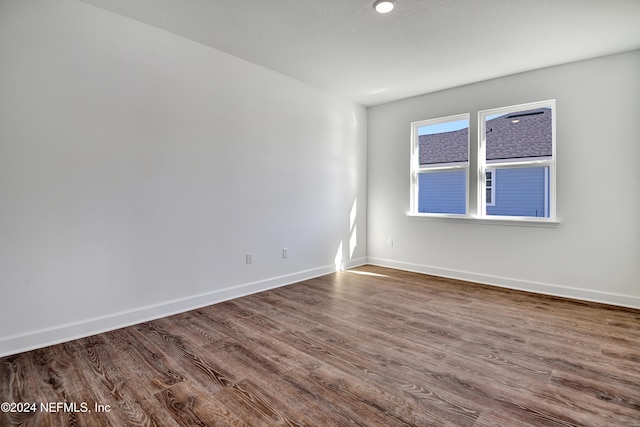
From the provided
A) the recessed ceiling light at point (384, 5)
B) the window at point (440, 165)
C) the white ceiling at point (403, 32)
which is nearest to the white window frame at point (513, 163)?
the window at point (440, 165)

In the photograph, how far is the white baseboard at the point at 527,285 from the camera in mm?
3336

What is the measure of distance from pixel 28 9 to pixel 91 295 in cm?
217

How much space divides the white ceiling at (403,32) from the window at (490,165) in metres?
0.63

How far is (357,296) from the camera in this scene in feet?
11.9

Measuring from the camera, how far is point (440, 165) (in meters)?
4.59

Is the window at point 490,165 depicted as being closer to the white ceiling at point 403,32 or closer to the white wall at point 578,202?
the white wall at point 578,202

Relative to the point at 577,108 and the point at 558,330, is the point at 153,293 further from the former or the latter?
the point at 577,108

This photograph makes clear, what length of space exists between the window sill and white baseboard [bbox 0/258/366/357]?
2.28 m

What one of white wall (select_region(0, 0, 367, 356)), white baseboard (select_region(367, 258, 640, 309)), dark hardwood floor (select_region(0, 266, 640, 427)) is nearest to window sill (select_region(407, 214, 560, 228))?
white baseboard (select_region(367, 258, 640, 309))

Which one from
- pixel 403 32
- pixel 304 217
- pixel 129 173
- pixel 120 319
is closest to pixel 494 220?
pixel 304 217

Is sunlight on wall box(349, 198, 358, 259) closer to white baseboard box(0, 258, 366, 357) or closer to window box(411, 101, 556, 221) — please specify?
window box(411, 101, 556, 221)

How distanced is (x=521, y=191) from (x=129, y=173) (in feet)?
14.1

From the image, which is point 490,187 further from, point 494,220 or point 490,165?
point 494,220

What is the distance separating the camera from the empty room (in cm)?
189
